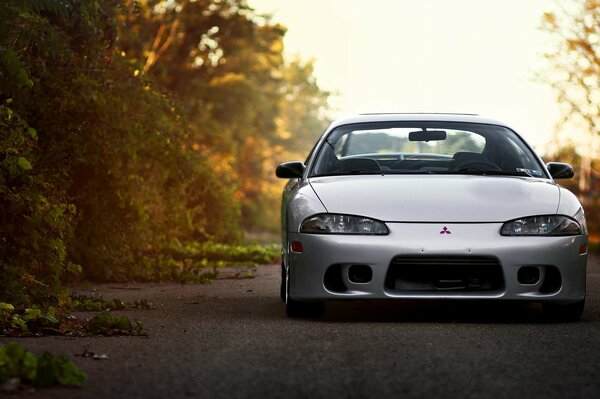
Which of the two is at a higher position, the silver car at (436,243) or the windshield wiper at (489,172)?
the windshield wiper at (489,172)

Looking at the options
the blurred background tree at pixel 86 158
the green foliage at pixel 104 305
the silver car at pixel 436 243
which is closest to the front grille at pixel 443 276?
the silver car at pixel 436 243

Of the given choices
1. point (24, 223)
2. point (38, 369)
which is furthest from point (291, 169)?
point (38, 369)

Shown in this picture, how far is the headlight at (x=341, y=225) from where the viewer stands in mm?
8102

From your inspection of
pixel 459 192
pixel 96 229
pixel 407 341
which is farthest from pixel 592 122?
pixel 407 341

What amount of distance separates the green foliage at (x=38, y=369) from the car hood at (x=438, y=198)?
3009 mm

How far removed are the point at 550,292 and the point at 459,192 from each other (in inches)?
37.0

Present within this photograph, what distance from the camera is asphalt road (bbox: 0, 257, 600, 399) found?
5.50 metres

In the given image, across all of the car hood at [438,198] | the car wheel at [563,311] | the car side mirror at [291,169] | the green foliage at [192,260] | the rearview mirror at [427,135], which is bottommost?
the green foliage at [192,260]

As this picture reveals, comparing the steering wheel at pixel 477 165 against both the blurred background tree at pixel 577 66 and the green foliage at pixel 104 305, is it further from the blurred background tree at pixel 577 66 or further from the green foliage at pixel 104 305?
the blurred background tree at pixel 577 66

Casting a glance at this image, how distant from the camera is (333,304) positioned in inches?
387

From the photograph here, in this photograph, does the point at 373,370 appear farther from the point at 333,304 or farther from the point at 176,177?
the point at 176,177

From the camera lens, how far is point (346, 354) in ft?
21.6

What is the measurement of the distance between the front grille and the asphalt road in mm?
260

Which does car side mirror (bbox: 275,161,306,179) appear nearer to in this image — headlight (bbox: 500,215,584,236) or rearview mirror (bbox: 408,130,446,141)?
rearview mirror (bbox: 408,130,446,141)
